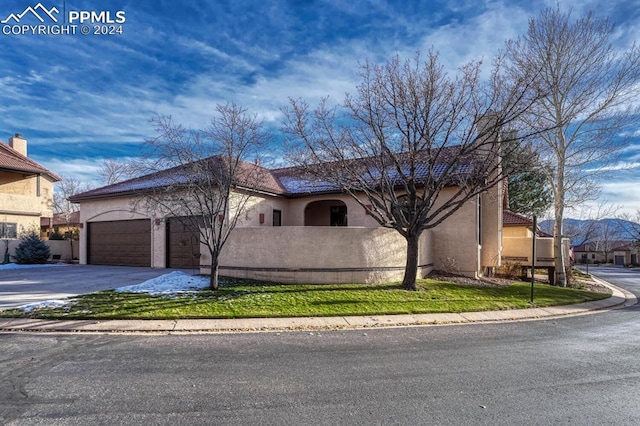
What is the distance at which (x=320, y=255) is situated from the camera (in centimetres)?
1376

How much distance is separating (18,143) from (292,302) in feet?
99.9

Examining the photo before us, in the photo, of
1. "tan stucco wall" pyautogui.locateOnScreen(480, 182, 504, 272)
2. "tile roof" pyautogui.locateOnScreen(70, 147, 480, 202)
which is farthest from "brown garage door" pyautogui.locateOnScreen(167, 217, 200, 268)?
"tan stucco wall" pyautogui.locateOnScreen(480, 182, 504, 272)

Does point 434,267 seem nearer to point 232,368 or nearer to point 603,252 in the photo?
point 232,368

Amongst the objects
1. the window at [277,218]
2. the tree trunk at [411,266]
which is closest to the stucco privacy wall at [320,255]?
the tree trunk at [411,266]

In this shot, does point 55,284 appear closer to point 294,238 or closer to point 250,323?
point 294,238

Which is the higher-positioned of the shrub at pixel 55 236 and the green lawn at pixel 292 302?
the shrub at pixel 55 236

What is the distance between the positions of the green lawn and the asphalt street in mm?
1615

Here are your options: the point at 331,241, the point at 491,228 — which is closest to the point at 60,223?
the point at 331,241

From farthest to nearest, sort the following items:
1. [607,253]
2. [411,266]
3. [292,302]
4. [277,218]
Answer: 1. [607,253]
2. [277,218]
3. [411,266]
4. [292,302]

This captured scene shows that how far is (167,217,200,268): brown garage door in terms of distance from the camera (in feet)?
60.9

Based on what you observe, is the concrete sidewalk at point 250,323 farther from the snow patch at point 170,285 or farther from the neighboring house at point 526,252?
the neighboring house at point 526,252

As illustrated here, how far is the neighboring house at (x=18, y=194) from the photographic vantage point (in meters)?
23.7

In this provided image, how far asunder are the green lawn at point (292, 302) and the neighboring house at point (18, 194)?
17729mm

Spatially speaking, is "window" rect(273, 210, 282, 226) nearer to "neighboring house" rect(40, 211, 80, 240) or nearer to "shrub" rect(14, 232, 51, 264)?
"shrub" rect(14, 232, 51, 264)
